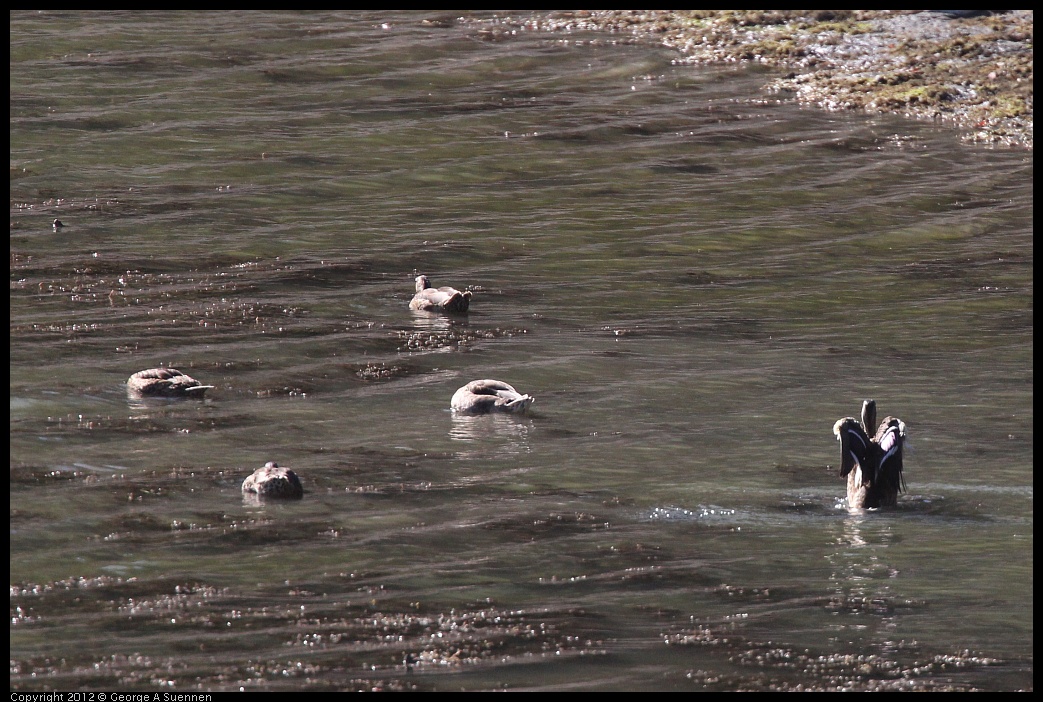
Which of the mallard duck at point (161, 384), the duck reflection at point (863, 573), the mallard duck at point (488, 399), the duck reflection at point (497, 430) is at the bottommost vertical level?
the duck reflection at point (863, 573)

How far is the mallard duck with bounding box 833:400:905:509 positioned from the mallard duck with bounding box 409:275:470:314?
5446mm

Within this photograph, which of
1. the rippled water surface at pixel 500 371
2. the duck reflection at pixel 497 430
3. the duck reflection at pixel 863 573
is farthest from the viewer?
the duck reflection at pixel 497 430

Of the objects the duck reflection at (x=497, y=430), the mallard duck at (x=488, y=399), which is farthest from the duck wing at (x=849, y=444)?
the mallard duck at (x=488, y=399)

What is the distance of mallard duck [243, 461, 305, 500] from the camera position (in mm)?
10148

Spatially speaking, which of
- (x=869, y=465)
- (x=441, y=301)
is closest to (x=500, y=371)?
(x=441, y=301)

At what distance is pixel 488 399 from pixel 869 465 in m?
3.17

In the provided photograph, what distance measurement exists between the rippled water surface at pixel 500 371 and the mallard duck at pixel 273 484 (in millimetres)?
134

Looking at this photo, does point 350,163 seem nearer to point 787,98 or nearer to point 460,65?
point 460,65

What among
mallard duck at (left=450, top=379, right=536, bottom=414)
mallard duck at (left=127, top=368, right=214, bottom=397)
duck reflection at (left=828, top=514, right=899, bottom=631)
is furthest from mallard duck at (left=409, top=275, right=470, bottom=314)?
duck reflection at (left=828, top=514, right=899, bottom=631)

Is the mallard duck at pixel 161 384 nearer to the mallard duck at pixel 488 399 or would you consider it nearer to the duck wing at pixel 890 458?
the mallard duck at pixel 488 399

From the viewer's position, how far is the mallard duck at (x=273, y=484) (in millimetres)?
10148

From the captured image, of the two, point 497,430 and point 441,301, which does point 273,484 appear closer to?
point 497,430

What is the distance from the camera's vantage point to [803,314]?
15.9m
